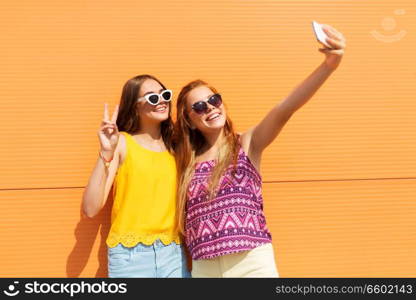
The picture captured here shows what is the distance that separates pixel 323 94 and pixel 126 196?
1.21m

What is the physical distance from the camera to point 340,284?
2131 millimetres

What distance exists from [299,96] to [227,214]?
1.93 ft

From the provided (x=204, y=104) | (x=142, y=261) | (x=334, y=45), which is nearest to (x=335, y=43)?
(x=334, y=45)

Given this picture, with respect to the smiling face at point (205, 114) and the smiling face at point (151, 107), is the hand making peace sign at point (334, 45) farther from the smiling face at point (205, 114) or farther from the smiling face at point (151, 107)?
the smiling face at point (151, 107)

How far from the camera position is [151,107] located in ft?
6.75

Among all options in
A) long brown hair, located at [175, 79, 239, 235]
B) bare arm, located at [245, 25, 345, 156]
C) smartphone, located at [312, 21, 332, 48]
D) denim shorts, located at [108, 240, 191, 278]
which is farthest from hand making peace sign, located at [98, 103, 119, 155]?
smartphone, located at [312, 21, 332, 48]

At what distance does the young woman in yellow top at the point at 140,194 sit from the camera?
193 cm

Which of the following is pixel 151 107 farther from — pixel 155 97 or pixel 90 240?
pixel 90 240

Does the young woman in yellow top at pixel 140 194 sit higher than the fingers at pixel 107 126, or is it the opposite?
the fingers at pixel 107 126

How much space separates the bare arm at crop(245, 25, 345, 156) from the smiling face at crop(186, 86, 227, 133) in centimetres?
16

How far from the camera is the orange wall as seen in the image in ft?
7.41

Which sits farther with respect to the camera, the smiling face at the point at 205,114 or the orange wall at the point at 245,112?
the orange wall at the point at 245,112

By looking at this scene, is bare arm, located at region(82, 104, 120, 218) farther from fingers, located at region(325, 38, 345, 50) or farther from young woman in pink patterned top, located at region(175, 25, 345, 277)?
fingers, located at region(325, 38, 345, 50)

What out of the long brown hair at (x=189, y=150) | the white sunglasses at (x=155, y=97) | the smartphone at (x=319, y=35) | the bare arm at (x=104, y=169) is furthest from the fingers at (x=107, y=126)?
the smartphone at (x=319, y=35)
